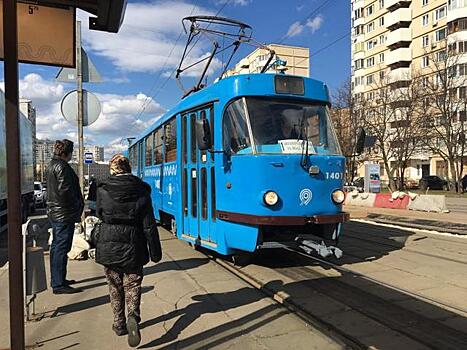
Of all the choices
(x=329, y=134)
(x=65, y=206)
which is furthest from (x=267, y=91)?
(x=65, y=206)

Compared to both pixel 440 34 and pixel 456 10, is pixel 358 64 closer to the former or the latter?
pixel 440 34

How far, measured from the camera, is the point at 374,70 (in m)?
74.4

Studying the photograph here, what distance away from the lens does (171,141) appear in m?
10.8

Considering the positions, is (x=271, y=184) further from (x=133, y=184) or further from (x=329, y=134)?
(x=133, y=184)

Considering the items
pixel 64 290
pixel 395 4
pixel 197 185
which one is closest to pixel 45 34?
pixel 64 290

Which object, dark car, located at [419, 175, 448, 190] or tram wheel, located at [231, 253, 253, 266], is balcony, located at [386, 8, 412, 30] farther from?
tram wheel, located at [231, 253, 253, 266]

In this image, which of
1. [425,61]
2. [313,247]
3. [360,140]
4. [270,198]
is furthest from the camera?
[425,61]

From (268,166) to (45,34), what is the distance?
11.7ft

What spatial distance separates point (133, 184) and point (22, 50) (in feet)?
6.47

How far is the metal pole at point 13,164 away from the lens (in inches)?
131

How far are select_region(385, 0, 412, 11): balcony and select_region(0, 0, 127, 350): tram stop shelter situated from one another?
7053 centimetres

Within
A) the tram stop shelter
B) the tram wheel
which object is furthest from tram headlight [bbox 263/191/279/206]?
the tram stop shelter

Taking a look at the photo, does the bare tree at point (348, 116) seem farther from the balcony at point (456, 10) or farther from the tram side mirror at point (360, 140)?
the tram side mirror at point (360, 140)

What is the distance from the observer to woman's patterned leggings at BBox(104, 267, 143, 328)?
4.56m
